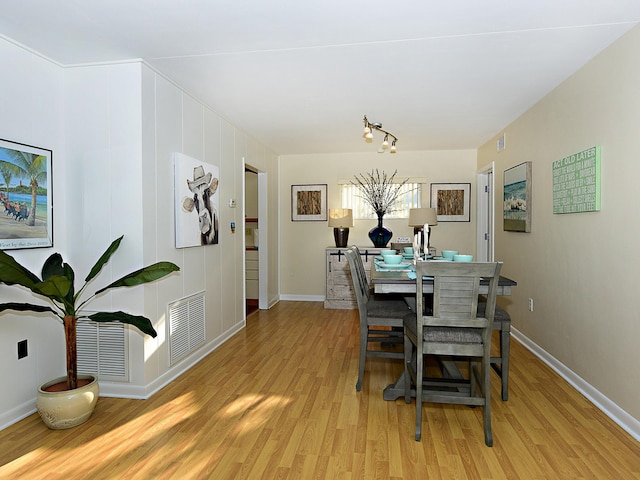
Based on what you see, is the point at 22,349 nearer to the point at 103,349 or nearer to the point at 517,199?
the point at 103,349

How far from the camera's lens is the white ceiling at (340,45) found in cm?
230

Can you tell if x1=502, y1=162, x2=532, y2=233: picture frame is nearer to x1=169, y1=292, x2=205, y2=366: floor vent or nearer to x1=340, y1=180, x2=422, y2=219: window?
x1=340, y1=180, x2=422, y2=219: window

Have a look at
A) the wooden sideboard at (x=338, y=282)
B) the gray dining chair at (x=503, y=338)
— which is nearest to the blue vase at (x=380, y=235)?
the wooden sideboard at (x=338, y=282)

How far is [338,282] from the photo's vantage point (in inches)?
251

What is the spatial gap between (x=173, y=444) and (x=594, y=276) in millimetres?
2989

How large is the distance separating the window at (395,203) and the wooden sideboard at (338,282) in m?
0.77

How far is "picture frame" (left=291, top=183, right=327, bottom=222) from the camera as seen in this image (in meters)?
6.91

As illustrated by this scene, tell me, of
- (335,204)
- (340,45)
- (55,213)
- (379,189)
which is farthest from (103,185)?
(379,189)

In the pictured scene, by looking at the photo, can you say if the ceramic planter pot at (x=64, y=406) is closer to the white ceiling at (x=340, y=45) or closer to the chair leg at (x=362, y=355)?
the chair leg at (x=362, y=355)

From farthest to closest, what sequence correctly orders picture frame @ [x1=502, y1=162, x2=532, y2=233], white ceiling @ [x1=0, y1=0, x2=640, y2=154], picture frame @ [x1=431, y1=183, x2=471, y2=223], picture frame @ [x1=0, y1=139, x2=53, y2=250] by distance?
picture frame @ [x1=431, y1=183, x2=471, y2=223], picture frame @ [x1=502, y1=162, x2=532, y2=233], picture frame @ [x1=0, y1=139, x2=53, y2=250], white ceiling @ [x1=0, y1=0, x2=640, y2=154]

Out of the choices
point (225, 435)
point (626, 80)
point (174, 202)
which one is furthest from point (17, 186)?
point (626, 80)

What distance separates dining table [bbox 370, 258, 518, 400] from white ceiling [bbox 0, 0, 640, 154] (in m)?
1.53

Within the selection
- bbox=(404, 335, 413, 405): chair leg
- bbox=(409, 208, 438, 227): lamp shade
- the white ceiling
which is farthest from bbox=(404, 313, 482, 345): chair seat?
bbox=(409, 208, 438, 227): lamp shade

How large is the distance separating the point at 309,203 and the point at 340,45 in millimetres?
4231
